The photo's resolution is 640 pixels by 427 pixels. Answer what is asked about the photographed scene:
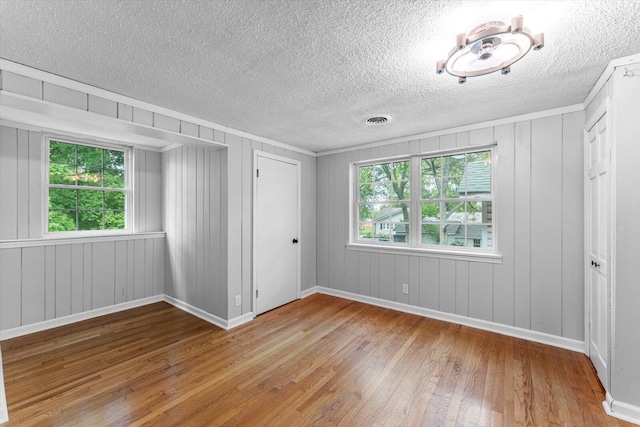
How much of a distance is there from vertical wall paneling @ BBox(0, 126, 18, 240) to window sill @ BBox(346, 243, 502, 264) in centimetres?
394

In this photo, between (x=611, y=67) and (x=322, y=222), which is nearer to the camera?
(x=611, y=67)

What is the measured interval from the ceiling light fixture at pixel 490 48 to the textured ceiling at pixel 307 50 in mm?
101

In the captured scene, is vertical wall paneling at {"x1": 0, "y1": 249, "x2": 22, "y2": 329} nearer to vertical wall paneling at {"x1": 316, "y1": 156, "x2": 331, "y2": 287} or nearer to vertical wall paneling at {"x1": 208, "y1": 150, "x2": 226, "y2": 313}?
vertical wall paneling at {"x1": 208, "y1": 150, "x2": 226, "y2": 313}

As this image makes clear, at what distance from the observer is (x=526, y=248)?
9.21 ft

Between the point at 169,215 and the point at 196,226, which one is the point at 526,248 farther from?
the point at 169,215

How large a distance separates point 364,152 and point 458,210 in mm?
1490

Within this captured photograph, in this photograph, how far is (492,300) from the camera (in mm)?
2975

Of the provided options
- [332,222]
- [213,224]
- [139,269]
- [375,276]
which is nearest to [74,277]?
[139,269]

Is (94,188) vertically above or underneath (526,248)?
above

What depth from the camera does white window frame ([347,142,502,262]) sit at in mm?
3035

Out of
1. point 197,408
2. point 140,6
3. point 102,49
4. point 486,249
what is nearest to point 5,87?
point 102,49

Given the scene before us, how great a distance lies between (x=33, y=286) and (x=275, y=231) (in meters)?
2.69

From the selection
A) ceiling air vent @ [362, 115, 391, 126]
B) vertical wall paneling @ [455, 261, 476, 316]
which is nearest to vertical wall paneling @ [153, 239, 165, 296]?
ceiling air vent @ [362, 115, 391, 126]

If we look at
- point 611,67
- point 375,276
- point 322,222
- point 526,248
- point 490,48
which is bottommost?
point 375,276
